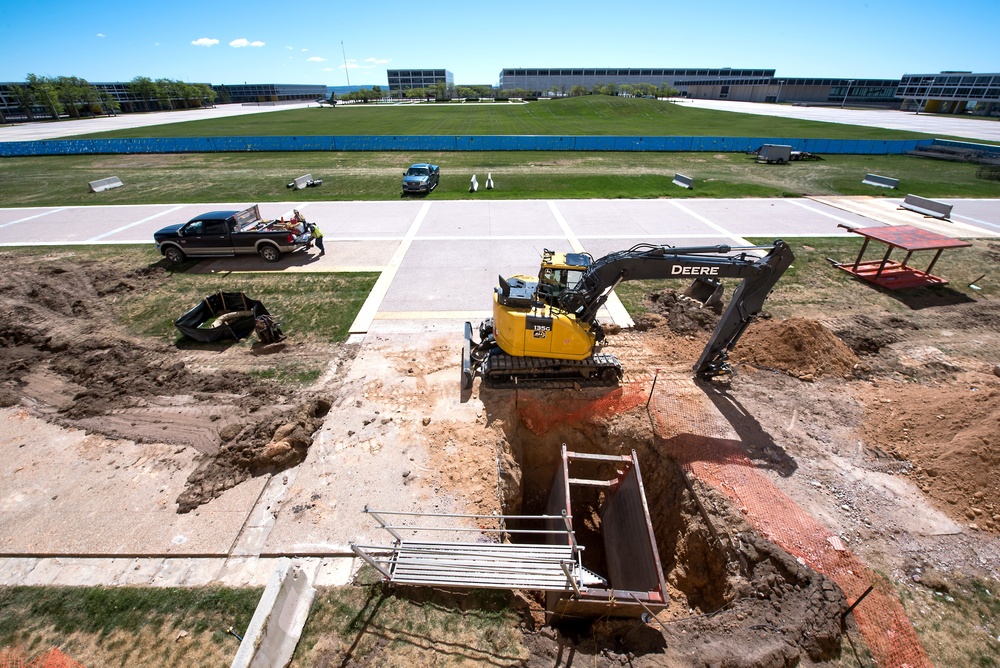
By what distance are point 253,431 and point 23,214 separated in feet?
86.5

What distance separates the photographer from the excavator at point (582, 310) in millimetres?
8781

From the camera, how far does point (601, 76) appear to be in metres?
147

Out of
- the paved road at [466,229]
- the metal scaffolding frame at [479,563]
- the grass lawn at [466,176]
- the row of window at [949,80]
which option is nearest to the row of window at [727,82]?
the row of window at [949,80]

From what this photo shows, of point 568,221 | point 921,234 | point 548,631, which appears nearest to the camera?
point 548,631

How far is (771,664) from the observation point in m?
5.48

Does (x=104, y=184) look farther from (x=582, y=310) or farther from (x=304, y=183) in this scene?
(x=582, y=310)

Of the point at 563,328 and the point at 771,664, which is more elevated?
the point at 563,328

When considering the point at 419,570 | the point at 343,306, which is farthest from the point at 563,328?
the point at 343,306

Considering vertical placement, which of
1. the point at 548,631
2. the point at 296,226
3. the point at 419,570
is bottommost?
the point at 548,631

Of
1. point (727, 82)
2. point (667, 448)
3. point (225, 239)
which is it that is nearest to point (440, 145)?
point (225, 239)

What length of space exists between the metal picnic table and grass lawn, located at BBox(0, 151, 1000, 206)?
39.3 ft

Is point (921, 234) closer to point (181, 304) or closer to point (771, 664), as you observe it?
point (771, 664)

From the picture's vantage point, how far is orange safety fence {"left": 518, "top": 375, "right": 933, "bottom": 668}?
5781 millimetres

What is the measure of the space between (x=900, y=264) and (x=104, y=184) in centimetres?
4376
